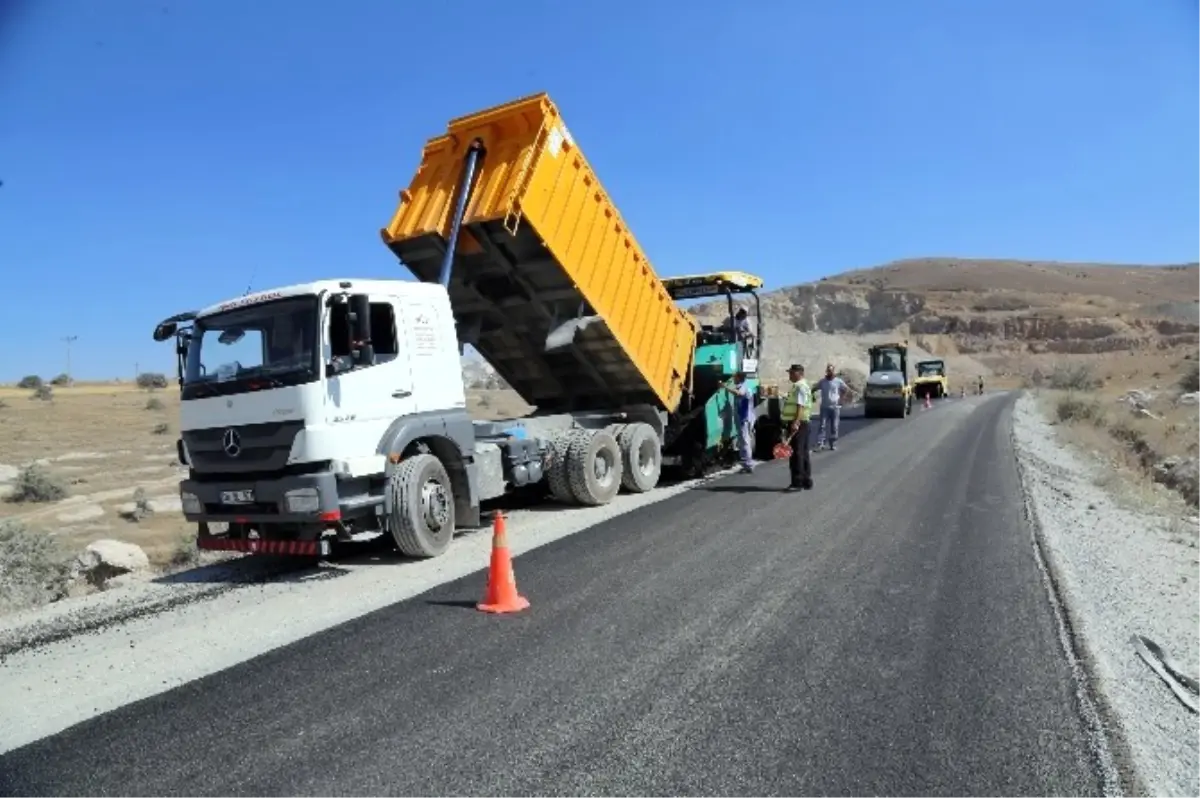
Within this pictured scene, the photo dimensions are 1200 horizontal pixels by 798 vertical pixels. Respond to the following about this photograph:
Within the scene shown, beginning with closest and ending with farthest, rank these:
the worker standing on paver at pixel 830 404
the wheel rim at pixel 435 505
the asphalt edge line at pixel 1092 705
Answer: the asphalt edge line at pixel 1092 705 < the wheel rim at pixel 435 505 < the worker standing on paver at pixel 830 404

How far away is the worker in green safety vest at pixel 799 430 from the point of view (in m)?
11.1

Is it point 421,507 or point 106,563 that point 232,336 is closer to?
point 421,507

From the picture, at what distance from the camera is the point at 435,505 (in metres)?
7.63

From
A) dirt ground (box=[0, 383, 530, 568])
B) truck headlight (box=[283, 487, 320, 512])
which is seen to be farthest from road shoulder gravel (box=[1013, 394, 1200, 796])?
dirt ground (box=[0, 383, 530, 568])

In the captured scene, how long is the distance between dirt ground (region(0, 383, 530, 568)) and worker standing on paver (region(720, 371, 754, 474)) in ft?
28.0

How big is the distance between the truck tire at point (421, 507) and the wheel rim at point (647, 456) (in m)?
4.23

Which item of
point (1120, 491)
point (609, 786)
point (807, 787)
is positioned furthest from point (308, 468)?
point (1120, 491)

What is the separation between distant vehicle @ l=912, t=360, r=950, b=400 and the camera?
42.3 m

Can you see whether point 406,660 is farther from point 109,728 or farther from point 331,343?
point 331,343

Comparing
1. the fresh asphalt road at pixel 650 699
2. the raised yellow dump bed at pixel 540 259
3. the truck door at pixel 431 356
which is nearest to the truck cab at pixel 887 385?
the raised yellow dump bed at pixel 540 259

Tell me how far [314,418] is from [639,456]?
5831 mm

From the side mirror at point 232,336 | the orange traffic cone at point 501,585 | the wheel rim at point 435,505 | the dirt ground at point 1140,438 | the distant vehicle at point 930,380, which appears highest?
the side mirror at point 232,336

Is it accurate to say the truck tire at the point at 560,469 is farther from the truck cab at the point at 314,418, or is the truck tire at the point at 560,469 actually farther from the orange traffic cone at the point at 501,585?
the orange traffic cone at the point at 501,585

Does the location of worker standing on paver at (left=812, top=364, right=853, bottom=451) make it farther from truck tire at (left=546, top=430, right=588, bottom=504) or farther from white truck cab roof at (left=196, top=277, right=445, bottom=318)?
white truck cab roof at (left=196, top=277, right=445, bottom=318)
